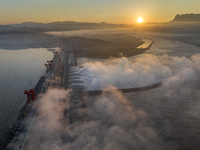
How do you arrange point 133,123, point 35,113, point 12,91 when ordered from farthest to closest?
point 12,91 → point 133,123 → point 35,113

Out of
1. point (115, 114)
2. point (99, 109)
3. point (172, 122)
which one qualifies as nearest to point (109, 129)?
point (115, 114)

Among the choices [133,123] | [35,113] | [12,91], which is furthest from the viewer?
[12,91]

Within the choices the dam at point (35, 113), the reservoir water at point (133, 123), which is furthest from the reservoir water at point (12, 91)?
the reservoir water at point (133, 123)

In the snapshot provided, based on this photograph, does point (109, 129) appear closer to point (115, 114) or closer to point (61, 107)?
point (115, 114)

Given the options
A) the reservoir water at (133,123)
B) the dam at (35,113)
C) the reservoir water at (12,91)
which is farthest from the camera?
the reservoir water at (12,91)

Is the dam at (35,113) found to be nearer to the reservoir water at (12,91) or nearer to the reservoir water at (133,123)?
the reservoir water at (133,123)

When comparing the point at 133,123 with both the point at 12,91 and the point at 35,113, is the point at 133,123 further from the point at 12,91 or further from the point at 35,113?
the point at 12,91

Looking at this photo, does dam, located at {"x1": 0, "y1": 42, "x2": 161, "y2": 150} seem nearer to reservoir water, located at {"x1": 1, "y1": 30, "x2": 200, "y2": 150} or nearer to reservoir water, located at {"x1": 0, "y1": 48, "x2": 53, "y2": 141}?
reservoir water, located at {"x1": 1, "y1": 30, "x2": 200, "y2": 150}

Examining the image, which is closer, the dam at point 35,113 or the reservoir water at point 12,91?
the dam at point 35,113

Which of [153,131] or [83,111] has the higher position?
[83,111]

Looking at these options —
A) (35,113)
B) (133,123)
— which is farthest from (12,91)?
(133,123)

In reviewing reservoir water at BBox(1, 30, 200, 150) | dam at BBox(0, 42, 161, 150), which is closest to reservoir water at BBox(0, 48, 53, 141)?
dam at BBox(0, 42, 161, 150)
